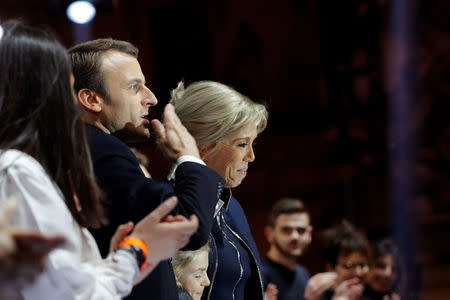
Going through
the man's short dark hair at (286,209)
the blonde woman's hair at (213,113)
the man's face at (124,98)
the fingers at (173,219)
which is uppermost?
the man's face at (124,98)

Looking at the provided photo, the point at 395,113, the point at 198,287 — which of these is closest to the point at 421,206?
the point at 395,113

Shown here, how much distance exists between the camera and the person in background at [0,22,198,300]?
126cm

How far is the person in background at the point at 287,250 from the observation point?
14.3 ft

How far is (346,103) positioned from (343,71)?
356 mm

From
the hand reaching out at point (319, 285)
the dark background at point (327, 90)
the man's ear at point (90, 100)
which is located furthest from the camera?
the dark background at point (327, 90)

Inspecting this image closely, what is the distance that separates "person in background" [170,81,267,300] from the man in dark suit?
0.41 meters

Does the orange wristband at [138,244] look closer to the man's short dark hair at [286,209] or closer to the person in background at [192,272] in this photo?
the person in background at [192,272]

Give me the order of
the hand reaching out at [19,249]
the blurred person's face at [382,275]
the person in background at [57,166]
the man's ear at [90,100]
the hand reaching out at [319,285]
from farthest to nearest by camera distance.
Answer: the blurred person's face at [382,275], the hand reaching out at [319,285], the man's ear at [90,100], the person in background at [57,166], the hand reaching out at [19,249]

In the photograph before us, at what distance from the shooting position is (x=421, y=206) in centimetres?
817

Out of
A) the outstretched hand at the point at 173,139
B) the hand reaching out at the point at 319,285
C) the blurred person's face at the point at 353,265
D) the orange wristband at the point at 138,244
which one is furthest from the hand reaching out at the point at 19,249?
the blurred person's face at the point at 353,265

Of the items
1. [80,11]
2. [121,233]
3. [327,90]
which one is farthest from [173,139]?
[327,90]

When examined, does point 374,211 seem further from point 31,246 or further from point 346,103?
point 31,246

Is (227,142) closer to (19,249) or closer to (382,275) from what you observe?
(19,249)

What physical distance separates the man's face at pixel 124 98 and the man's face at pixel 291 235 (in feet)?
8.91
